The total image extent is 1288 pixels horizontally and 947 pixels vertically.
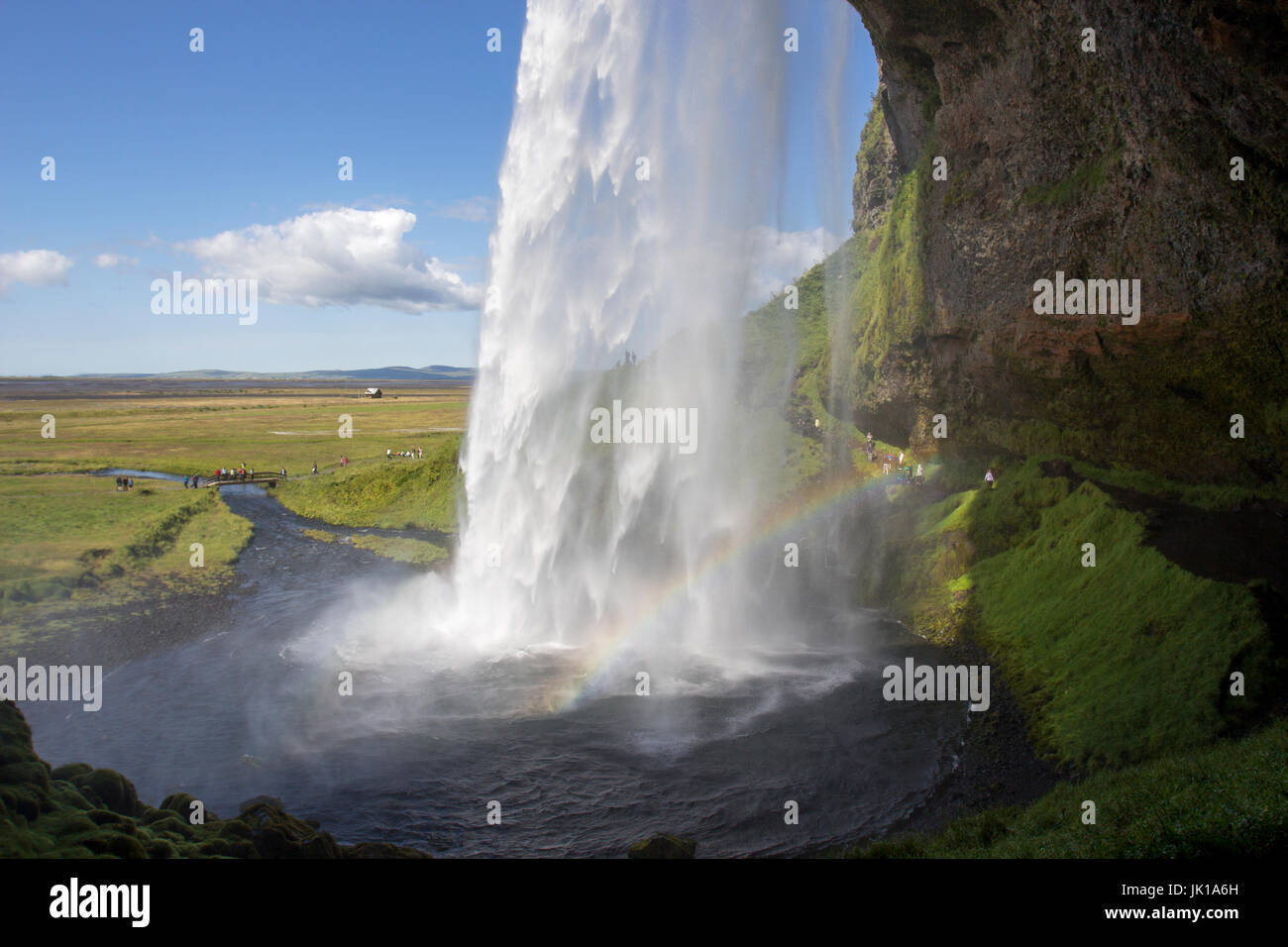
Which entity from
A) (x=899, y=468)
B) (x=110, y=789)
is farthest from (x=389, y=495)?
(x=110, y=789)

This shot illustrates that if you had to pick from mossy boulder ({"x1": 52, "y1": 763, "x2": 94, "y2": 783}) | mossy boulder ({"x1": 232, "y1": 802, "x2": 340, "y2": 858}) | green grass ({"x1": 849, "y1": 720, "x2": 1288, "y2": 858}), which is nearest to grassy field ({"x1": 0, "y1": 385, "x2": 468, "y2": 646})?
mossy boulder ({"x1": 52, "y1": 763, "x2": 94, "y2": 783})

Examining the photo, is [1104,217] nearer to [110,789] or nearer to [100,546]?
[110,789]

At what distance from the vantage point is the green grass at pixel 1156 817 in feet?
36.0

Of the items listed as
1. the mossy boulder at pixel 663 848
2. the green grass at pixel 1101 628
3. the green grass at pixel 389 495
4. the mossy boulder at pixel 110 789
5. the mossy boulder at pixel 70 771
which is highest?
the green grass at pixel 389 495

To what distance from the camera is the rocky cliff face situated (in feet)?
60.1

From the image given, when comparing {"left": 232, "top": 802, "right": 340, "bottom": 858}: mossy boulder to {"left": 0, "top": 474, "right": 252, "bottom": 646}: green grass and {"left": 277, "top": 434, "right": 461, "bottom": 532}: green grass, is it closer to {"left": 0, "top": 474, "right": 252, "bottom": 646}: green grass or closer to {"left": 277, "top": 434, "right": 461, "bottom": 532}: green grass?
{"left": 0, "top": 474, "right": 252, "bottom": 646}: green grass

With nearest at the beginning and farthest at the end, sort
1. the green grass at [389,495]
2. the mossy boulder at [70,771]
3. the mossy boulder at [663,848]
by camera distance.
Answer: the mossy boulder at [663,848]
the mossy boulder at [70,771]
the green grass at [389,495]

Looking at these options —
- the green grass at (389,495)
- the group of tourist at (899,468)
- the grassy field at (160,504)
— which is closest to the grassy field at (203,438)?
the grassy field at (160,504)

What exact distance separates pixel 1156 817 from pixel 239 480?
240 ft

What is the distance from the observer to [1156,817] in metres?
12.2

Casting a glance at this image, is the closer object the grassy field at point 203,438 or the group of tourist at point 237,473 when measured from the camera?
the group of tourist at point 237,473

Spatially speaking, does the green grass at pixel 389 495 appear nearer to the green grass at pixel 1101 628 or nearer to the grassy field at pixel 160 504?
the grassy field at pixel 160 504

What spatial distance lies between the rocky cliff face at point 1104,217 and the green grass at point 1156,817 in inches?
448
